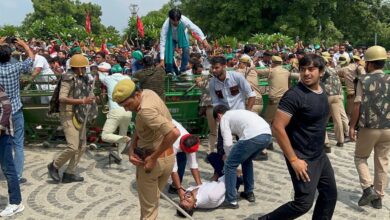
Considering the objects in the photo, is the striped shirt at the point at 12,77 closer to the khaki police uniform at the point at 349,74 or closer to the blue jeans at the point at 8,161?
the blue jeans at the point at 8,161

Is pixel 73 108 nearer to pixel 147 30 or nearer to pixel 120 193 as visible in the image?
pixel 120 193

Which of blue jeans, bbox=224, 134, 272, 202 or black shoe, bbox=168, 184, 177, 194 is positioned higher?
blue jeans, bbox=224, 134, 272, 202

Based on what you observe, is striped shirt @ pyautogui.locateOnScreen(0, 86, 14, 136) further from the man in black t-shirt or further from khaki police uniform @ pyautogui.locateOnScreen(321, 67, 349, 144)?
khaki police uniform @ pyautogui.locateOnScreen(321, 67, 349, 144)

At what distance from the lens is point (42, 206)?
19.8 ft

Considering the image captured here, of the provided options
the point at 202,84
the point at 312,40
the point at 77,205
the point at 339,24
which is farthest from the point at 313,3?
the point at 77,205

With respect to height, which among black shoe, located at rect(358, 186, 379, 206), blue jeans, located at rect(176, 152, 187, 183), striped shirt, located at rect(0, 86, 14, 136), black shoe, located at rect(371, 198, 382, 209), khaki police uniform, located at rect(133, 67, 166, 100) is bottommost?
black shoe, located at rect(371, 198, 382, 209)

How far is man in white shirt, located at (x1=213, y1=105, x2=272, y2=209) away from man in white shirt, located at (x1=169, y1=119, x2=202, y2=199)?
43cm

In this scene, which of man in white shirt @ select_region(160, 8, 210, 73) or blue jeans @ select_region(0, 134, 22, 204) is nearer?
blue jeans @ select_region(0, 134, 22, 204)

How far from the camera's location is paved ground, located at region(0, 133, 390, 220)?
18.8 feet

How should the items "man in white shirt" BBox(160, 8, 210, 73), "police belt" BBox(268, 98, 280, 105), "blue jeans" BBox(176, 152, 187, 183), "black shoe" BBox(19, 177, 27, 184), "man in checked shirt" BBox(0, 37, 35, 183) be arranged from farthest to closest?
"police belt" BBox(268, 98, 280, 105)
"man in white shirt" BBox(160, 8, 210, 73)
"black shoe" BBox(19, 177, 27, 184)
"blue jeans" BBox(176, 152, 187, 183)
"man in checked shirt" BBox(0, 37, 35, 183)

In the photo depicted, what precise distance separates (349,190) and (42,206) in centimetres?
414

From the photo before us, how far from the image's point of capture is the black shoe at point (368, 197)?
5762mm

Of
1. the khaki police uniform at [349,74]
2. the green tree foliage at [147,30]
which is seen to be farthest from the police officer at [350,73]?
the green tree foliage at [147,30]

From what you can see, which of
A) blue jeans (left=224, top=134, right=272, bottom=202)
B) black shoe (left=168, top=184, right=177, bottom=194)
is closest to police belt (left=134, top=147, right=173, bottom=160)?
blue jeans (left=224, top=134, right=272, bottom=202)
